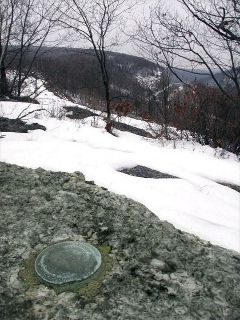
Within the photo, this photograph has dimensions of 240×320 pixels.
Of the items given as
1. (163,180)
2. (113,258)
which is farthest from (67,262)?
(163,180)

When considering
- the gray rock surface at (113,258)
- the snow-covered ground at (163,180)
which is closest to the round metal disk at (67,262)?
the gray rock surface at (113,258)

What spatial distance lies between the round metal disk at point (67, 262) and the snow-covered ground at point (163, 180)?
37.1 inches

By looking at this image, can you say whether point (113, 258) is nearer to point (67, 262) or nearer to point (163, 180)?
point (67, 262)

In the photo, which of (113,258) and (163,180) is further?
(163,180)

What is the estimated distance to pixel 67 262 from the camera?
2600 millimetres

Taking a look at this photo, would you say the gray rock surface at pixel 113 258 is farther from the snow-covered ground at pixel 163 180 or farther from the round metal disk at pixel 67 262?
the snow-covered ground at pixel 163 180

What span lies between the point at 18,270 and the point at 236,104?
7381 mm

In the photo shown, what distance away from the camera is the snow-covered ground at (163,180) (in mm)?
3451

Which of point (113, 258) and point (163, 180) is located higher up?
point (163, 180)

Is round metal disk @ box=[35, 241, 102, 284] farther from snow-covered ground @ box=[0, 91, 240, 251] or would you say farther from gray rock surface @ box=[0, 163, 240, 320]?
snow-covered ground @ box=[0, 91, 240, 251]

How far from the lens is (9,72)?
20141mm

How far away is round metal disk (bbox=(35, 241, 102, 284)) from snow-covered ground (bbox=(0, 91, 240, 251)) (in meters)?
0.94

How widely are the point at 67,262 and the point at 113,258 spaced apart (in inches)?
13.3

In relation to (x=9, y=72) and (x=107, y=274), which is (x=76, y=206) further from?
(x=9, y=72)
